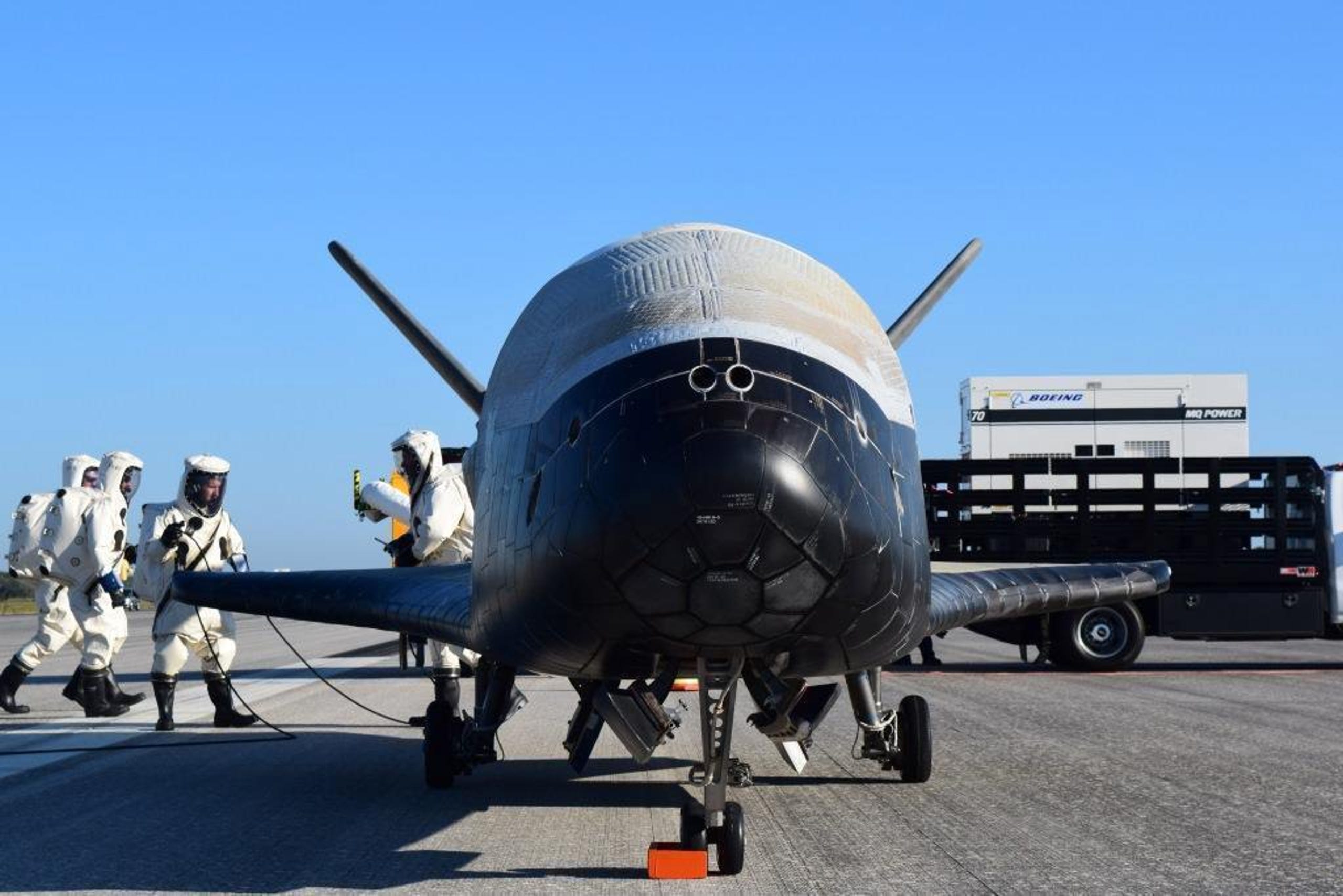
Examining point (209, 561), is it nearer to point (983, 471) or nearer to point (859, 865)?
point (859, 865)

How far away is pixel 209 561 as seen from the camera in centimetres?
1491

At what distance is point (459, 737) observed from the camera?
1014 cm

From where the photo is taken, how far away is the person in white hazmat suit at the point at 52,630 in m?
15.7

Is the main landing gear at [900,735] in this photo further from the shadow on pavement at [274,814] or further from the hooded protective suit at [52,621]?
the hooded protective suit at [52,621]

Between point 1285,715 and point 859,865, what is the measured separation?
29.3ft

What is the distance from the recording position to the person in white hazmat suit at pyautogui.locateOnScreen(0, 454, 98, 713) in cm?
1570

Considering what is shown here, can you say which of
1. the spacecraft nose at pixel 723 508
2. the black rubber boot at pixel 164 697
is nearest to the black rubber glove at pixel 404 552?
the black rubber boot at pixel 164 697

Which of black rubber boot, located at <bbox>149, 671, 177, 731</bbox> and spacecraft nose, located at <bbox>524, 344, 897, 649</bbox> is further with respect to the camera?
black rubber boot, located at <bbox>149, 671, 177, 731</bbox>

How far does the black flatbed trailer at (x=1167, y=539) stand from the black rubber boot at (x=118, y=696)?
426 inches

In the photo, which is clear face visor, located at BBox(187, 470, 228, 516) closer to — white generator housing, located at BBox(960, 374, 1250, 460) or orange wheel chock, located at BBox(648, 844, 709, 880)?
orange wheel chock, located at BBox(648, 844, 709, 880)

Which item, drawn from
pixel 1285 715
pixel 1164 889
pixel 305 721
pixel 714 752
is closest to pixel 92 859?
pixel 714 752

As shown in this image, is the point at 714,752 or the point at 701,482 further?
the point at 714,752

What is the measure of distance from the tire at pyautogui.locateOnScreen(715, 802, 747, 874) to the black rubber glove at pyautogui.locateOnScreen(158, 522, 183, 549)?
885cm

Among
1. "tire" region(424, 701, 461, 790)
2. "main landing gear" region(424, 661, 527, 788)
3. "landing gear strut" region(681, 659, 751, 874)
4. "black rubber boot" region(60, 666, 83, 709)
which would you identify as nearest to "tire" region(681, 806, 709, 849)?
"landing gear strut" region(681, 659, 751, 874)
